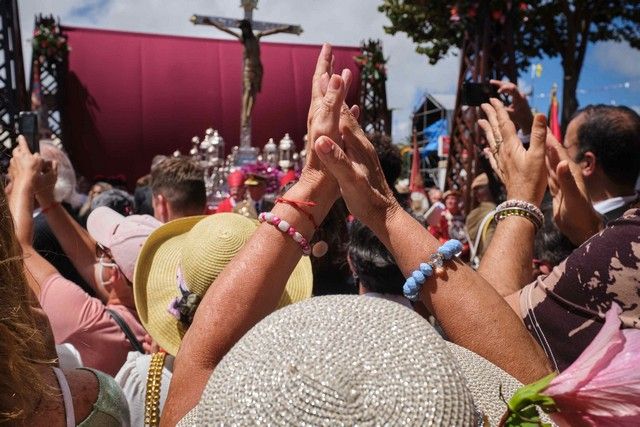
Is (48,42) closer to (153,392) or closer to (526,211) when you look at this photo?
(153,392)

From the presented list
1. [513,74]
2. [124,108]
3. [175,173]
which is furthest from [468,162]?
[124,108]

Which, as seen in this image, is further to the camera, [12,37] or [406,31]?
[406,31]

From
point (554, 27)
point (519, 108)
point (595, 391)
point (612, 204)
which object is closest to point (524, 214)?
point (519, 108)

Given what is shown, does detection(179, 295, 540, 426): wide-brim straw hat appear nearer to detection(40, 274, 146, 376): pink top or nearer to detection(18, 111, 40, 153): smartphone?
detection(40, 274, 146, 376): pink top

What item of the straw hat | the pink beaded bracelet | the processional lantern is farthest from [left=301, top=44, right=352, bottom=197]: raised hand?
the processional lantern

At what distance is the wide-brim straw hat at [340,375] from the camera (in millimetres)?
567

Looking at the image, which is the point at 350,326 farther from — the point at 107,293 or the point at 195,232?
the point at 107,293

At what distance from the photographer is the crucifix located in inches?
428

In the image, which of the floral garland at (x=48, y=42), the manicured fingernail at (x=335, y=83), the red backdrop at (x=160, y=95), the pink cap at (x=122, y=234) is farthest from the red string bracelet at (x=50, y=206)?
the red backdrop at (x=160, y=95)

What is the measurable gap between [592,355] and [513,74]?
21.4ft

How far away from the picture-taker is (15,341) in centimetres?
85

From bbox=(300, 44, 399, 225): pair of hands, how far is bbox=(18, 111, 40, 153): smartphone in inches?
57.6

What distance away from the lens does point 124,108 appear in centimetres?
1459

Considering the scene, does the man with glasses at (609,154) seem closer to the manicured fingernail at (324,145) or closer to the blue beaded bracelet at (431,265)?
the blue beaded bracelet at (431,265)
